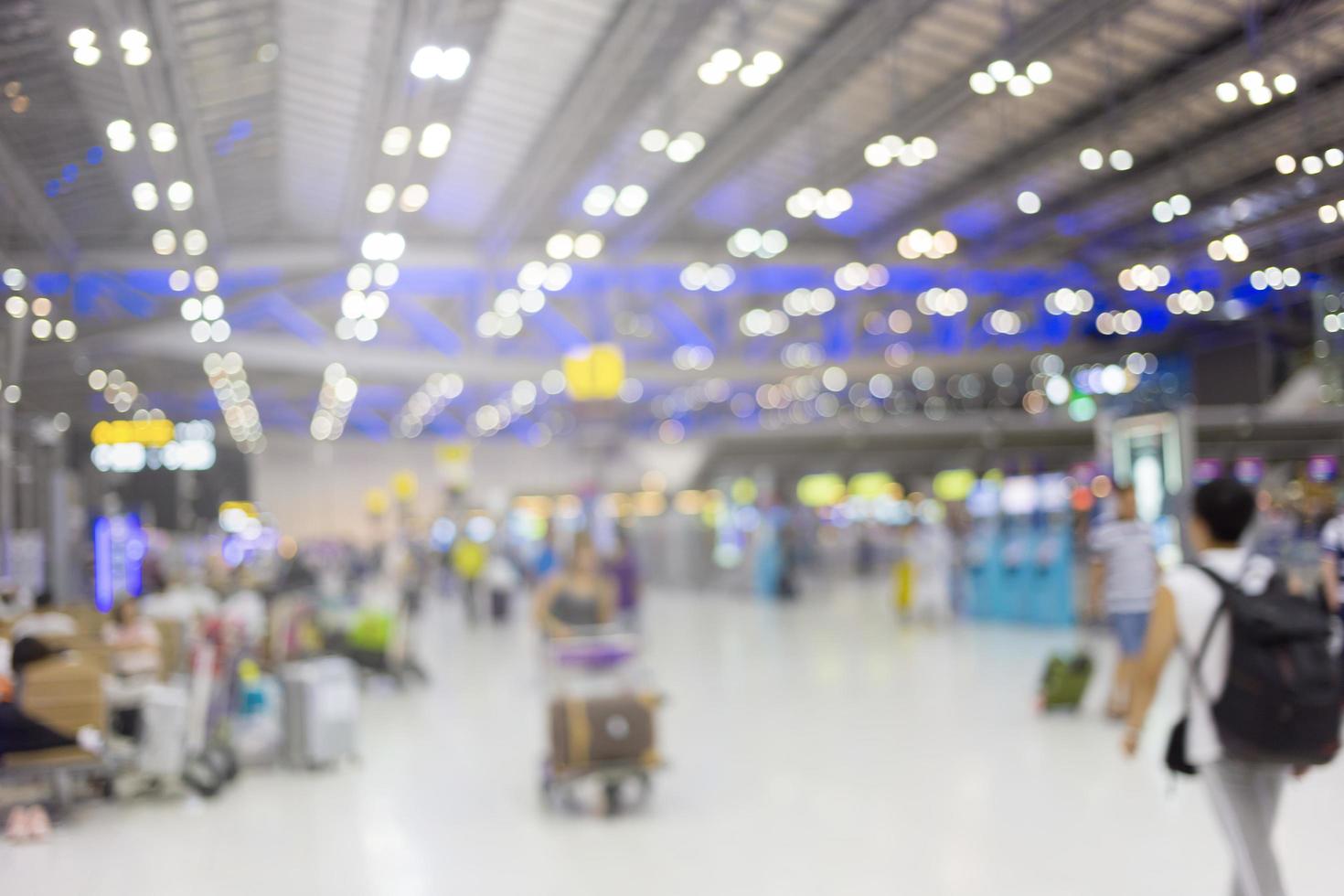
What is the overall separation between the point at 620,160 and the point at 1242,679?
18.9 meters

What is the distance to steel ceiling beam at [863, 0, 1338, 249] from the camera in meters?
6.74

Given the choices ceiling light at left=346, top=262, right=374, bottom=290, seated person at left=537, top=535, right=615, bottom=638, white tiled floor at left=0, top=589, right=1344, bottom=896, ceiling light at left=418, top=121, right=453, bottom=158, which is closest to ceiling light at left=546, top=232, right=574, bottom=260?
ceiling light at left=346, top=262, right=374, bottom=290

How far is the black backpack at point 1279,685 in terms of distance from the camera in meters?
3.80

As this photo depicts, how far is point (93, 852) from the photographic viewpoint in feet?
24.3

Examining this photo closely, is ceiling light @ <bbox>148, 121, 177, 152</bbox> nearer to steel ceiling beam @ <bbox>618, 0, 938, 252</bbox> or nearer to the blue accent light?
steel ceiling beam @ <bbox>618, 0, 938, 252</bbox>

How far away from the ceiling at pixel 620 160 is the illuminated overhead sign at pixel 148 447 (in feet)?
2.15

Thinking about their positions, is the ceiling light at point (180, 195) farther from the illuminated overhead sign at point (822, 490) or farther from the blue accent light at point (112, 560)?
the illuminated overhead sign at point (822, 490)

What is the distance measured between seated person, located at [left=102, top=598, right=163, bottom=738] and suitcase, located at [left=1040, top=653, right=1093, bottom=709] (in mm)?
6642

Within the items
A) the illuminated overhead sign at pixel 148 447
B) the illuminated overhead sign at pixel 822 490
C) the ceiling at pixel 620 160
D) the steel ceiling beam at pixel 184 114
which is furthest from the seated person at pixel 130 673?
the illuminated overhead sign at pixel 822 490

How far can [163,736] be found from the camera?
29.9 feet


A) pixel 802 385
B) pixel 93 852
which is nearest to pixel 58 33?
pixel 93 852

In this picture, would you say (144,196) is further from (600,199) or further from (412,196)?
(600,199)

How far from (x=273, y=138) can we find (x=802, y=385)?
83.7 ft

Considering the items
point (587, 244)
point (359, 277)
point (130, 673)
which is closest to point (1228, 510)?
point (130, 673)
